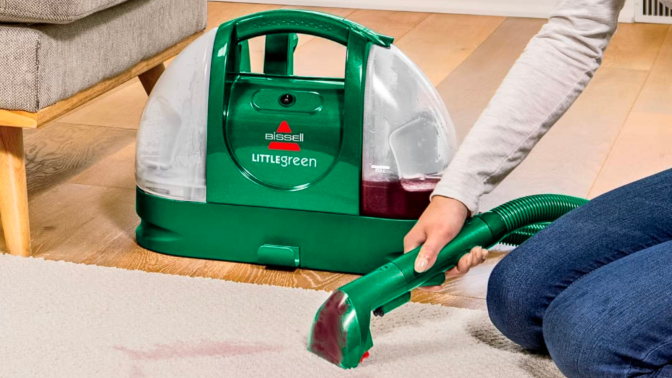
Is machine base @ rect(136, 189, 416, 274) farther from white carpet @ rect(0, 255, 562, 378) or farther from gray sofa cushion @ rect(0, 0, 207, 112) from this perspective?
gray sofa cushion @ rect(0, 0, 207, 112)

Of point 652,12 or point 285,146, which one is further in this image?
point 652,12

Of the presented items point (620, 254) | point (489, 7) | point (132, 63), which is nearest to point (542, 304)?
point (620, 254)

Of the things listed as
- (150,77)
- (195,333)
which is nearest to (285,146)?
(195,333)

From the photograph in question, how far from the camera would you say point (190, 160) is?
4.54ft

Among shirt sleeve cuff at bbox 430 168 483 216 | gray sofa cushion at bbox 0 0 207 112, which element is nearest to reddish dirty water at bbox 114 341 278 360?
shirt sleeve cuff at bbox 430 168 483 216

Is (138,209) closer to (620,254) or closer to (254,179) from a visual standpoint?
(254,179)

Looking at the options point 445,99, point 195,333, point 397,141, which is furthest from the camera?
point 445,99

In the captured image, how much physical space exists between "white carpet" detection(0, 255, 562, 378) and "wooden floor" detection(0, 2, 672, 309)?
73 mm

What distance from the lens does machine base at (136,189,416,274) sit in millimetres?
1352

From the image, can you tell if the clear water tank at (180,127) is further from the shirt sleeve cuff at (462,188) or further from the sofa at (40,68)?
the shirt sleeve cuff at (462,188)

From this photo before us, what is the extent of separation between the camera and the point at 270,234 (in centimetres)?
139

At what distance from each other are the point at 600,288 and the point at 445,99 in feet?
4.32

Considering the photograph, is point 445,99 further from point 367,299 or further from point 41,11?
point 367,299

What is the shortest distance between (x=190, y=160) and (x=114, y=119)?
822 mm
